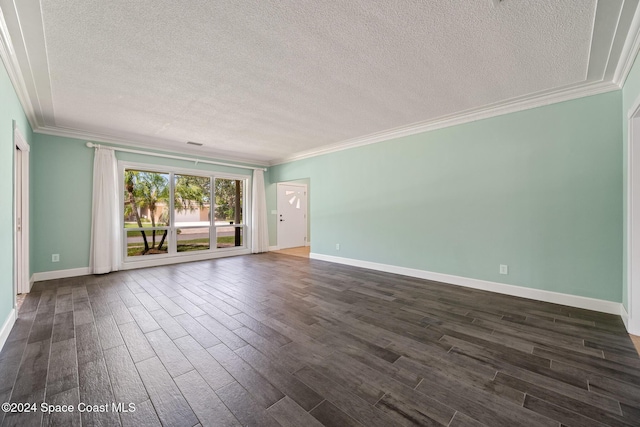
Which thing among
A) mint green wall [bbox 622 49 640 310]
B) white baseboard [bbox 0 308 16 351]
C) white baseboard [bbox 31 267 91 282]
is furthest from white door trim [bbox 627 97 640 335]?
white baseboard [bbox 31 267 91 282]

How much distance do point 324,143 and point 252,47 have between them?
11.0 ft

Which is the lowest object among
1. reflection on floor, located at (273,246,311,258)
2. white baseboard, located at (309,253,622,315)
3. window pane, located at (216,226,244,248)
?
reflection on floor, located at (273,246,311,258)

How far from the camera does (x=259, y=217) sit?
7262 mm

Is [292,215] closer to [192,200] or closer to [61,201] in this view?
[192,200]

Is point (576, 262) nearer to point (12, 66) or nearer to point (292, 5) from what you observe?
point (292, 5)

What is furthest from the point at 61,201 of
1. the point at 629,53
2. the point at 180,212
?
the point at 629,53

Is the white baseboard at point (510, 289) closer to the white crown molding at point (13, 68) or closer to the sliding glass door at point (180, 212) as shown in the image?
the sliding glass door at point (180, 212)

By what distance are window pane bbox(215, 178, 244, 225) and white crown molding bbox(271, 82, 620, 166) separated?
3.19 m

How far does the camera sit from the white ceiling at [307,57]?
187 centimetres

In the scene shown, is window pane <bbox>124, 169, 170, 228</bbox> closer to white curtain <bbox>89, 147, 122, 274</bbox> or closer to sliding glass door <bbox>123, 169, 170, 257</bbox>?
sliding glass door <bbox>123, 169, 170, 257</bbox>

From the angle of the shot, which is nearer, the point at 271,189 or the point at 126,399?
the point at 126,399

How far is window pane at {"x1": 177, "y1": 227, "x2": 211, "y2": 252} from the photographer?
606 centimetres

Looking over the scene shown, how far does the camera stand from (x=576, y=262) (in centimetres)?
309

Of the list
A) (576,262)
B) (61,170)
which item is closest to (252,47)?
(576,262)
